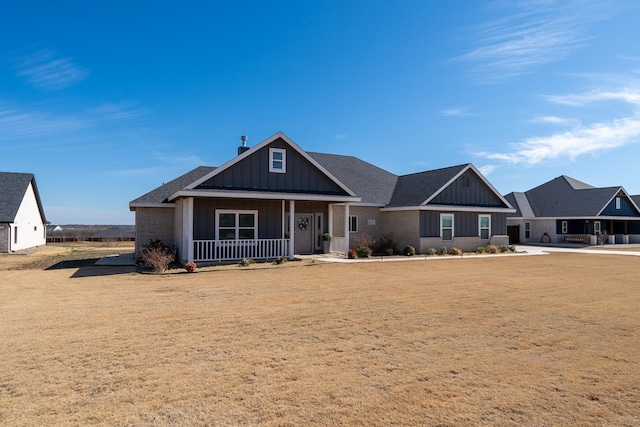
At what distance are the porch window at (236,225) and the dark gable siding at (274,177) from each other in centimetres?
166

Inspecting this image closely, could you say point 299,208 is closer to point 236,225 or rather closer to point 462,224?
point 236,225

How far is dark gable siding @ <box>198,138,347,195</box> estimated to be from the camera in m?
17.5

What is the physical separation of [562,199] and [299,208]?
1211 inches

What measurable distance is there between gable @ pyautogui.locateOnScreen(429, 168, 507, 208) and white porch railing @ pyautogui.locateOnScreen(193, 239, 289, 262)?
35.2 ft

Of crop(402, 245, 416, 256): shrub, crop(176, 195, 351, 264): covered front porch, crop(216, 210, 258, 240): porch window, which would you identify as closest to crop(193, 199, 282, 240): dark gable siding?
crop(176, 195, 351, 264): covered front porch

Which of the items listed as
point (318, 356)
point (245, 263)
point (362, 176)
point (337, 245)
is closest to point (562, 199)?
point (362, 176)

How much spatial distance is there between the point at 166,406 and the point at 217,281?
901 centimetres

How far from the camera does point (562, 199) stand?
38.4 meters

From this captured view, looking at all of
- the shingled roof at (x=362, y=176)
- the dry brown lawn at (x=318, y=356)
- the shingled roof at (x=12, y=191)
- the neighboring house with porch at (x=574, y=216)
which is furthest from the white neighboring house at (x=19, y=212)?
the neighboring house with porch at (x=574, y=216)

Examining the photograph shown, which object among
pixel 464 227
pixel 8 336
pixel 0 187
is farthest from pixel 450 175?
pixel 0 187

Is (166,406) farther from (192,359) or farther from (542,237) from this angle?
(542,237)

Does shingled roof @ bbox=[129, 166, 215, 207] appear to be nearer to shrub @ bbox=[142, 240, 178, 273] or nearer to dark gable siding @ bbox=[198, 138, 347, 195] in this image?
shrub @ bbox=[142, 240, 178, 273]

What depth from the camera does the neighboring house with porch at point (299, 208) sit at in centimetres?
1775

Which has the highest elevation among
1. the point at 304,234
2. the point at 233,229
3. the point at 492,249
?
the point at 233,229
